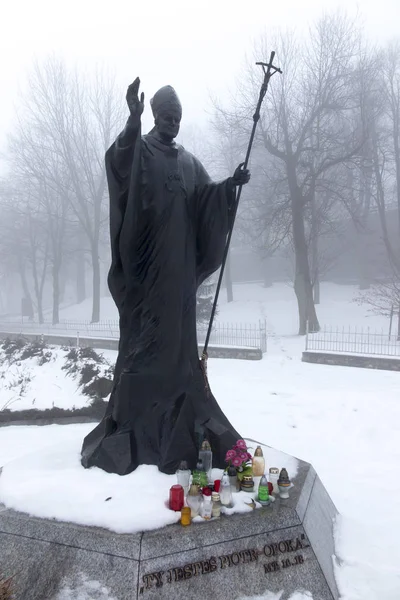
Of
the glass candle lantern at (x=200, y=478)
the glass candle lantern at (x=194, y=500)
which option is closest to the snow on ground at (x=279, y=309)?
the glass candle lantern at (x=200, y=478)

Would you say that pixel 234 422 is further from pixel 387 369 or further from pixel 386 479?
pixel 387 369

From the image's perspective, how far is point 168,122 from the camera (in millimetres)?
3947

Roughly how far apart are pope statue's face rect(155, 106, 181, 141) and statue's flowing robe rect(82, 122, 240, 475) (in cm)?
9

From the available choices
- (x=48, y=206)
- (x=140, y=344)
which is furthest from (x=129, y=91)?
(x=48, y=206)

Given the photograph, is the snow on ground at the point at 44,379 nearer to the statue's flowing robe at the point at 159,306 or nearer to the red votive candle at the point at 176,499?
the statue's flowing robe at the point at 159,306

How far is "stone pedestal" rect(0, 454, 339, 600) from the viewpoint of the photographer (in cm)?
294

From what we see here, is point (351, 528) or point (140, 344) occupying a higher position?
point (140, 344)

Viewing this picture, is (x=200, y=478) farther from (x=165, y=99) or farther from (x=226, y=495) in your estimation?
(x=165, y=99)

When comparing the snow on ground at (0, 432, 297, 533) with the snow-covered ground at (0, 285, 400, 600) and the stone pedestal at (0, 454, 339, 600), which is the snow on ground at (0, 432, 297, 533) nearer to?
the stone pedestal at (0, 454, 339, 600)

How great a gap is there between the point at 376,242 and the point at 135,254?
91.2 feet

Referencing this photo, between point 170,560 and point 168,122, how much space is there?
3.27 meters

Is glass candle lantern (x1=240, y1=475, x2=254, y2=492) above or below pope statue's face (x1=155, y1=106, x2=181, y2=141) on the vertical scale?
below

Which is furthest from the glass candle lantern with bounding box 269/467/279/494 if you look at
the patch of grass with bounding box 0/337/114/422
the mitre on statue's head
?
the patch of grass with bounding box 0/337/114/422

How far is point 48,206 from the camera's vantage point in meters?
26.1
